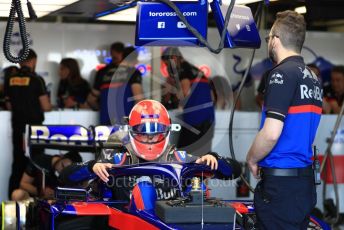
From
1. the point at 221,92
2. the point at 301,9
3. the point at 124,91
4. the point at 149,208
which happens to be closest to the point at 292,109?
the point at 149,208

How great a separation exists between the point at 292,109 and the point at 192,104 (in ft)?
14.8

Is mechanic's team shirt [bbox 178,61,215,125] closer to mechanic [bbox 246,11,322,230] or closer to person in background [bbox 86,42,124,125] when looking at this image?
person in background [bbox 86,42,124,125]

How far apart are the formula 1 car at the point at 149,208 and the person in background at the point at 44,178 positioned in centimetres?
118

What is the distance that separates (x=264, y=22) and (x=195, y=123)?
2.44 metres

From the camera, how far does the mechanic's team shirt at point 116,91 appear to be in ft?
31.4

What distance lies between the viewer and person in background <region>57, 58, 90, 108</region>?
10.9 meters

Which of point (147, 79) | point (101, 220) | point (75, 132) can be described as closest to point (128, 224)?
point (101, 220)

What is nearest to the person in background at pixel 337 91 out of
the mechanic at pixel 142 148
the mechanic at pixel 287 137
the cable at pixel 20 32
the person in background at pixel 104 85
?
the person in background at pixel 104 85

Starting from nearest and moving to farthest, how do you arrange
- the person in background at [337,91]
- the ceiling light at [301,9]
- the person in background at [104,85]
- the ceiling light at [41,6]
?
the ceiling light at [41,6]
the ceiling light at [301,9]
the person in background at [104,85]
the person in background at [337,91]

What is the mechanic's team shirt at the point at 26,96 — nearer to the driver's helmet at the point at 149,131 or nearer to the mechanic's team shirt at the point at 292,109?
the driver's helmet at the point at 149,131

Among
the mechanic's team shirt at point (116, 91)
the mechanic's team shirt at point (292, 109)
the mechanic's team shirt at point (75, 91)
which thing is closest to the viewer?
the mechanic's team shirt at point (292, 109)

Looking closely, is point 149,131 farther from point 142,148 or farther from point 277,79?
point 277,79

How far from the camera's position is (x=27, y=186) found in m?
8.70

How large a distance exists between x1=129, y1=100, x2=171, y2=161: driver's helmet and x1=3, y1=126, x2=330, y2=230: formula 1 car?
0.37 metres
